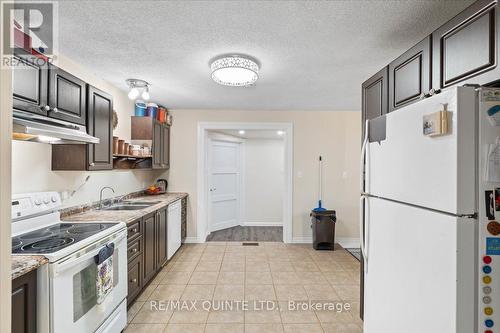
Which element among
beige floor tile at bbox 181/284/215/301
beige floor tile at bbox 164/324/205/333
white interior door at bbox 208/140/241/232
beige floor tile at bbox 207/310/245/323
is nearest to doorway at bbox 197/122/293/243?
white interior door at bbox 208/140/241/232

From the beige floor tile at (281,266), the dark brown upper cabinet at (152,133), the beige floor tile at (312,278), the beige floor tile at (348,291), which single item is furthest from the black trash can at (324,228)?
the dark brown upper cabinet at (152,133)

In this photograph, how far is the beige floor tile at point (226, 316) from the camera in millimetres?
2227

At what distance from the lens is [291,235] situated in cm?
439

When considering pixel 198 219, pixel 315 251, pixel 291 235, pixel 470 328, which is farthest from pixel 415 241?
pixel 198 219

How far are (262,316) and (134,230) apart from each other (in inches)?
58.4

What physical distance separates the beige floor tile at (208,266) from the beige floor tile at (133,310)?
897 millimetres

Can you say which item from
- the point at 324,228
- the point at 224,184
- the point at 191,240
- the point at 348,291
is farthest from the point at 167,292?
the point at 224,184

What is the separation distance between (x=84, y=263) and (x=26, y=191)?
895 mm

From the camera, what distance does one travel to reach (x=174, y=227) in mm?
3693

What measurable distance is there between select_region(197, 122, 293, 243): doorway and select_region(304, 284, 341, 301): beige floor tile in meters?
1.57

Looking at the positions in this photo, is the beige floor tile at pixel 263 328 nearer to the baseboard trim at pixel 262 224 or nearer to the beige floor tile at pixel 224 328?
the beige floor tile at pixel 224 328

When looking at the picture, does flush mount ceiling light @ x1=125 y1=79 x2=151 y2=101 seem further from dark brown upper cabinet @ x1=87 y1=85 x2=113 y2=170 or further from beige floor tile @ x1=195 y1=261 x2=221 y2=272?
beige floor tile @ x1=195 y1=261 x2=221 y2=272

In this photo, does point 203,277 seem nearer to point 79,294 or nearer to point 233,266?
point 233,266

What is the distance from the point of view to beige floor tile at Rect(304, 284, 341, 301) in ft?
8.52
